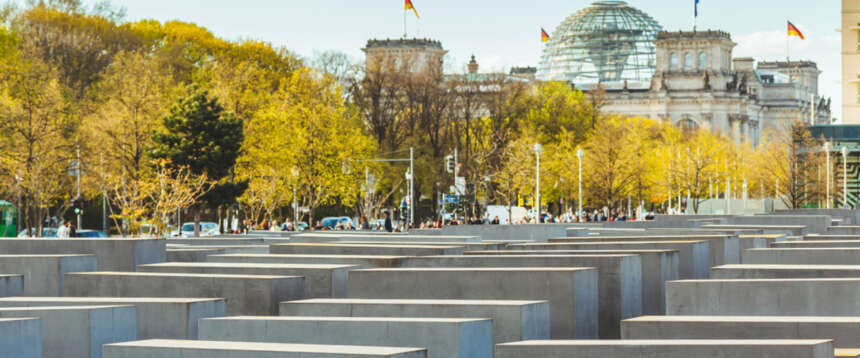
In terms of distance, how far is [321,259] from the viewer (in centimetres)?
2178

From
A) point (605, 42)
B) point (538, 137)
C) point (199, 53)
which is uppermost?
point (605, 42)

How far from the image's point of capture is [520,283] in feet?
55.3

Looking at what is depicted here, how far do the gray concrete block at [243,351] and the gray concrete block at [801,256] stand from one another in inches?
397

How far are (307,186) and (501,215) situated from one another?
11961 mm

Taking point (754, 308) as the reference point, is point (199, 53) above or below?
above

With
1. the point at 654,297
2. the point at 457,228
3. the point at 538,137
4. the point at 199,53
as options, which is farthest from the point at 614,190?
the point at 654,297

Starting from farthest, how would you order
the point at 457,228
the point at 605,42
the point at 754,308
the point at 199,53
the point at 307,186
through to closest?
1. the point at 605,42
2. the point at 199,53
3. the point at 307,186
4. the point at 457,228
5. the point at 754,308

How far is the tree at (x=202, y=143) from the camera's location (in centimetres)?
4825

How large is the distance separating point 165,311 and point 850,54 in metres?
68.8

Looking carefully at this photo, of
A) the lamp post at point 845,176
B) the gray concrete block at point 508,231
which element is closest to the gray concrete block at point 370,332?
the gray concrete block at point 508,231

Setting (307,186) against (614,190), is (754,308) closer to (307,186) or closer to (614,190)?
(307,186)

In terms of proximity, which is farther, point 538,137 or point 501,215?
point 538,137

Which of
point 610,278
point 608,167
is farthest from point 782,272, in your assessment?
point 608,167

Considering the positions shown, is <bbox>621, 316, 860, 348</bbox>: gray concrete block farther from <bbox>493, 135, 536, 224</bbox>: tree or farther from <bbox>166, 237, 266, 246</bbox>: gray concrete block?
<bbox>493, 135, 536, 224</bbox>: tree
